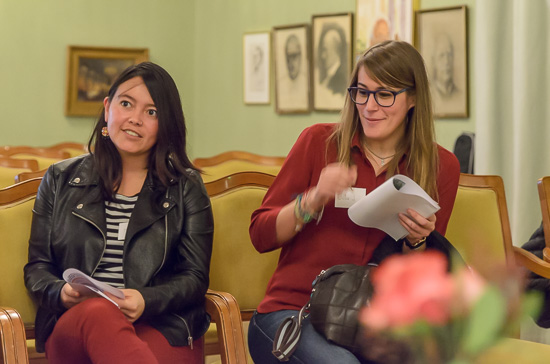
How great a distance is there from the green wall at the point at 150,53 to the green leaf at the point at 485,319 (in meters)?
8.68

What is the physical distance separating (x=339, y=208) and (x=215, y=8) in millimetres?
8230

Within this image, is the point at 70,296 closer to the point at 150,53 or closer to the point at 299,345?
the point at 299,345

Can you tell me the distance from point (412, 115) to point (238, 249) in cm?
93

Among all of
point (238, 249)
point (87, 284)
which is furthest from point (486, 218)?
point (87, 284)

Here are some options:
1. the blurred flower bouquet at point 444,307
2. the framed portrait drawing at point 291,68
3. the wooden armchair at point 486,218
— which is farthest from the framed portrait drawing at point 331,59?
the blurred flower bouquet at point 444,307

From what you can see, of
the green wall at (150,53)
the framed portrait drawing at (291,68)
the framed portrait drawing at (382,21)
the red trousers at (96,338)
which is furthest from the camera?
the green wall at (150,53)

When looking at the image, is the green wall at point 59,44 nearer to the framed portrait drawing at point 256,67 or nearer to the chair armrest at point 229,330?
the framed portrait drawing at point 256,67

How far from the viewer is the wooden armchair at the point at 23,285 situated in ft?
9.70

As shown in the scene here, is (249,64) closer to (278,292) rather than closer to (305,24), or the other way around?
(305,24)

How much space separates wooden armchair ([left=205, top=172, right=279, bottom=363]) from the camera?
3.44 meters

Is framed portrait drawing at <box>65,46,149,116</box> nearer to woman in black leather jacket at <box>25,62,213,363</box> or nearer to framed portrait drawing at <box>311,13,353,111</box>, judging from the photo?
framed portrait drawing at <box>311,13,353,111</box>

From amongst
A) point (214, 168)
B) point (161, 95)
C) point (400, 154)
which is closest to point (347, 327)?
point (400, 154)

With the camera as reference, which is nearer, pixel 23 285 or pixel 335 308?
pixel 335 308

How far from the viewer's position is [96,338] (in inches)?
101
